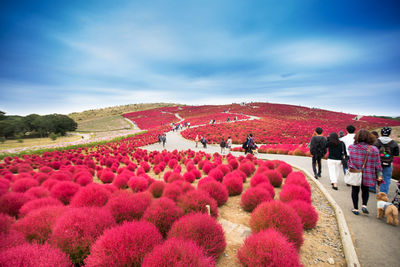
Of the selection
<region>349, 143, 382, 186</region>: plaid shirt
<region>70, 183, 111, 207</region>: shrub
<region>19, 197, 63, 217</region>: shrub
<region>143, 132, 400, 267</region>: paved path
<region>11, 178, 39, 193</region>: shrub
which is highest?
<region>349, 143, 382, 186</region>: plaid shirt

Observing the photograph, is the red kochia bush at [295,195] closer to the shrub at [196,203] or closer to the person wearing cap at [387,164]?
the shrub at [196,203]

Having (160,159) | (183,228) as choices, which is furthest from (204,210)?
(160,159)

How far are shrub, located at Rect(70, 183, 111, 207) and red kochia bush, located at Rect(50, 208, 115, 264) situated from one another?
3.71ft

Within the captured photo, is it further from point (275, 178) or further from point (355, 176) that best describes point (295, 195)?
point (275, 178)

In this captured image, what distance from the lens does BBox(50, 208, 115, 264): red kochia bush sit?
6.85 feet

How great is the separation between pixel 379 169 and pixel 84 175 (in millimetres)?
9500

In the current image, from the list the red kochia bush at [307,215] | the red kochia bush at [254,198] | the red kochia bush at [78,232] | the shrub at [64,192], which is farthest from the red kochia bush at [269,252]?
the shrub at [64,192]

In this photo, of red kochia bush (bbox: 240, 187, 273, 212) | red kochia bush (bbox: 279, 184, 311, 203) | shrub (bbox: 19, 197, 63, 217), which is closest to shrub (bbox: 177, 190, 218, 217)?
red kochia bush (bbox: 240, 187, 273, 212)

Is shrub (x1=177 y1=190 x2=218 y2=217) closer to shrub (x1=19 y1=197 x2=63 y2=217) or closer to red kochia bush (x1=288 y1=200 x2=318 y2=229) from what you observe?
red kochia bush (x1=288 y1=200 x2=318 y2=229)

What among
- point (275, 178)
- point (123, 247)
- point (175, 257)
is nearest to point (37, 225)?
point (123, 247)

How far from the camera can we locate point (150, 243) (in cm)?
193

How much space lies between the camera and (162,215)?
2779mm

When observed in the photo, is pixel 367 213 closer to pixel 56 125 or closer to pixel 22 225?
pixel 22 225

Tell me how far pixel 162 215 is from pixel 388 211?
17.5 ft
